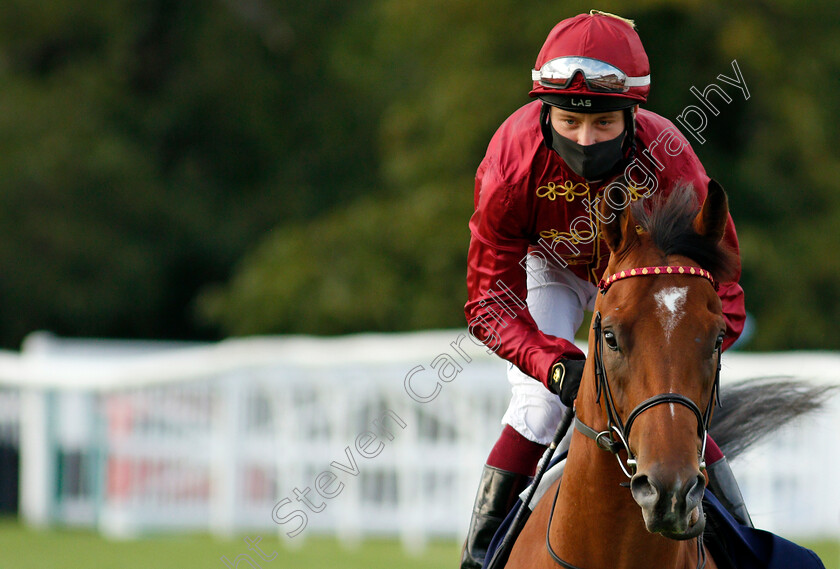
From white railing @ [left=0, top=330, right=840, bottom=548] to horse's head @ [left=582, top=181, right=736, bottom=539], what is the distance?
593 cm

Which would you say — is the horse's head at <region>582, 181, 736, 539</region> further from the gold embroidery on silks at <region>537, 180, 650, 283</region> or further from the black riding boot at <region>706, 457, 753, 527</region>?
the black riding boot at <region>706, 457, 753, 527</region>

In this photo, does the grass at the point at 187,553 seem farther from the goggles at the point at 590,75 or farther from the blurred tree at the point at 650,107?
the blurred tree at the point at 650,107

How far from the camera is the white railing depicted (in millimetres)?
10000

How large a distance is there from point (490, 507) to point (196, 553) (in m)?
5.85

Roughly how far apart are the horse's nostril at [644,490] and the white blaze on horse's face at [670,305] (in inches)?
13.7

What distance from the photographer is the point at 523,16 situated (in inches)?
672

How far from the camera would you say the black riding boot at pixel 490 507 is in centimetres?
409

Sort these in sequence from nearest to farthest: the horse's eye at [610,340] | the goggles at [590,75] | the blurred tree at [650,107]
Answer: the horse's eye at [610,340] → the goggles at [590,75] → the blurred tree at [650,107]

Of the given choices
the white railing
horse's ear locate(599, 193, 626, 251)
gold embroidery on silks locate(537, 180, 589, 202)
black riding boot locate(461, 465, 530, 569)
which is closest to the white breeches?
black riding boot locate(461, 465, 530, 569)

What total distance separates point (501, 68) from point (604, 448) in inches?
563

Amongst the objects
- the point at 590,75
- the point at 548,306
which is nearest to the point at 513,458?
the point at 548,306

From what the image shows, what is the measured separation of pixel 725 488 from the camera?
3.92 m

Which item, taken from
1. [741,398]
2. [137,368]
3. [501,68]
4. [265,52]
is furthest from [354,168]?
[741,398]

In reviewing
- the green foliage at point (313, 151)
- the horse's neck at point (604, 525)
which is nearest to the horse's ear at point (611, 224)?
the horse's neck at point (604, 525)
